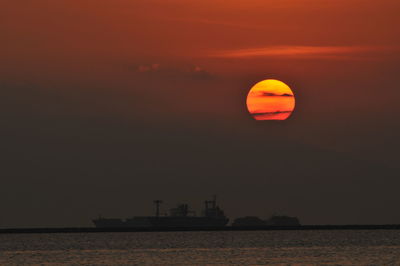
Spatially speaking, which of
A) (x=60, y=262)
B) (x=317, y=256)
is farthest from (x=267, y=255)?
(x=60, y=262)

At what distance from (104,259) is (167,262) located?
12.0 meters

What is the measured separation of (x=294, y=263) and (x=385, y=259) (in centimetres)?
1385

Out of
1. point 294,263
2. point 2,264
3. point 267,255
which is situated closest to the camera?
point 294,263

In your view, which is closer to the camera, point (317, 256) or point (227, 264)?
point (227, 264)

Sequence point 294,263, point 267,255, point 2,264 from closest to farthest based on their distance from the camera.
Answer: point 294,263, point 2,264, point 267,255

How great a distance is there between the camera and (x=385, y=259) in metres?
125

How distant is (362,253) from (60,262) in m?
40.3

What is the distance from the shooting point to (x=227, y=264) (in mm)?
118062

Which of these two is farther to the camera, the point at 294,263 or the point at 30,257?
the point at 30,257

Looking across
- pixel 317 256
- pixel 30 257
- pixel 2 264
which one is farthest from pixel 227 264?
pixel 30 257

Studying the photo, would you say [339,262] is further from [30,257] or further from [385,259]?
[30,257]

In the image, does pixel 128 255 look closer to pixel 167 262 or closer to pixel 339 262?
pixel 167 262

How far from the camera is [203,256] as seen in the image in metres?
138

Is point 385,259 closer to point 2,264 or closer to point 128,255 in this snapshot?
point 128,255
